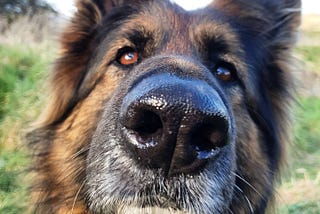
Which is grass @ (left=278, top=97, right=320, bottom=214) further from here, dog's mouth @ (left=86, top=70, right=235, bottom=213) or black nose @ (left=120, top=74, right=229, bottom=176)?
black nose @ (left=120, top=74, right=229, bottom=176)

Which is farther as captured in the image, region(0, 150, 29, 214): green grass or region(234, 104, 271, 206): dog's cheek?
region(0, 150, 29, 214): green grass

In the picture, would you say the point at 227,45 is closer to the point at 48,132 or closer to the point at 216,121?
the point at 216,121

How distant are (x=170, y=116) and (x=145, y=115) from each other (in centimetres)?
14

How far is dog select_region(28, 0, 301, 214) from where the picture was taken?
2.74 m

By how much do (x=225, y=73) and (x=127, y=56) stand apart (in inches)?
27.7

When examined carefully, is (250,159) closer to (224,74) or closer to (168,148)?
(224,74)

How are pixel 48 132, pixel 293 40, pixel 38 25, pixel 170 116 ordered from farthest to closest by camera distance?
pixel 38 25 → pixel 293 40 → pixel 48 132 → pixel 170 116

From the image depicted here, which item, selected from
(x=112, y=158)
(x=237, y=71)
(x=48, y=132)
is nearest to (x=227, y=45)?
(x=237, y=71)

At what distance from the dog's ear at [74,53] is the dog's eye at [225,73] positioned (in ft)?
2.92

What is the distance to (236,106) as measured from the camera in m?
3.74

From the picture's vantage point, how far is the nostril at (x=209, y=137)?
2.73 metres

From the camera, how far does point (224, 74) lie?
12.2 feet

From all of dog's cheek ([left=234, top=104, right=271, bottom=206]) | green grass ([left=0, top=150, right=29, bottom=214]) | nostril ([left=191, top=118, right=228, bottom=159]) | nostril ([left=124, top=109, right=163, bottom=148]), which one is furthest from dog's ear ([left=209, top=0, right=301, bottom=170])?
green grass ([left=0, top=150, right=29, bottom=214])

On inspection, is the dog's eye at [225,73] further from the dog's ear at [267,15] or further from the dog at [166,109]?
the dog's ear at [267,15]
